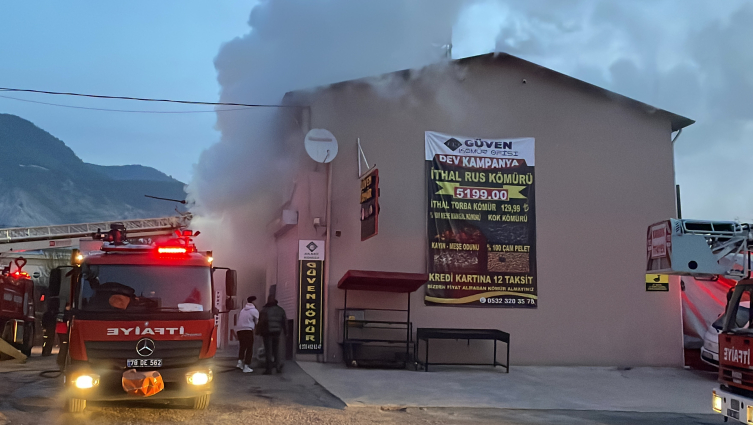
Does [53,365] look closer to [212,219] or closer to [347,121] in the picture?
[212,219]

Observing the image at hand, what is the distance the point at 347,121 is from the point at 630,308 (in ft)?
26.0

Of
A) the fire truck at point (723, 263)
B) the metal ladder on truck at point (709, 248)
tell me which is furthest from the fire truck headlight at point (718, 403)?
the metal ladder on truck at point (709, 248)

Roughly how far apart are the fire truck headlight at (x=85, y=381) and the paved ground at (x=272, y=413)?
17.4 inches

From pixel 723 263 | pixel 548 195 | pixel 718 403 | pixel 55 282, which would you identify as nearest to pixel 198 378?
pixel 55 282

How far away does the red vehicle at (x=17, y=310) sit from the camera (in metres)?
15.6

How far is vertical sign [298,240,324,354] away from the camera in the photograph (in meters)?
14.3

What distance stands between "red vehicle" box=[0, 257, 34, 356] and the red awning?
7.96 m

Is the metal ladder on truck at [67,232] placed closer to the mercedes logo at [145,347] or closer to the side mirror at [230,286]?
the side mirror at [230,286]

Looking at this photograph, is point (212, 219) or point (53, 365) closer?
point (53, 365)

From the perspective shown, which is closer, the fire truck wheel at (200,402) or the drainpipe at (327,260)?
the fire truck wheel at (200,402)

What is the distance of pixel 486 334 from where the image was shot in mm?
13766

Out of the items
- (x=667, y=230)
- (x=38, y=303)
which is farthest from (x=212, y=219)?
(x=667, y=230)

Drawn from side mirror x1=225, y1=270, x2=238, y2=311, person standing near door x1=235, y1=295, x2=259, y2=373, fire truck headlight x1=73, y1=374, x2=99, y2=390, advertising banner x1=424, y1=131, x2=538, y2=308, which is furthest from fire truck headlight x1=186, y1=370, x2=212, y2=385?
advertising banner x1=424, y1=131, x2=538, y2=308

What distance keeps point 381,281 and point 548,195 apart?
4.91m
